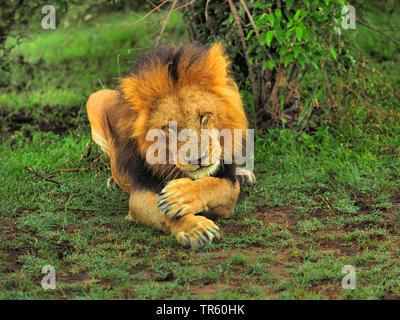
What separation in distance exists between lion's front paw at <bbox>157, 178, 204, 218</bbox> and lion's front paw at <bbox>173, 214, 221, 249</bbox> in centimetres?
7

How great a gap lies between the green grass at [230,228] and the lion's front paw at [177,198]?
20cm

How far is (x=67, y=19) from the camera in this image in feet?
30.1

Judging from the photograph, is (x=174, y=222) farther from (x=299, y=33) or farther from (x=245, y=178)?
(x=299, y=33)

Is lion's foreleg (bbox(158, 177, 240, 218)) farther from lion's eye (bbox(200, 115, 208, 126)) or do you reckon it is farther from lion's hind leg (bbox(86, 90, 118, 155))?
lion's hind leg (bbox(86, 90, 118, 155))

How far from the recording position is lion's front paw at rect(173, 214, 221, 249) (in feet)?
13.1

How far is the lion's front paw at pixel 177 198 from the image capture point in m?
4.10

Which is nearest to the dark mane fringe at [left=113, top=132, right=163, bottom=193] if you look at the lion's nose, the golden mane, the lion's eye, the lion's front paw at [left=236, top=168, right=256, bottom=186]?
the golden mane

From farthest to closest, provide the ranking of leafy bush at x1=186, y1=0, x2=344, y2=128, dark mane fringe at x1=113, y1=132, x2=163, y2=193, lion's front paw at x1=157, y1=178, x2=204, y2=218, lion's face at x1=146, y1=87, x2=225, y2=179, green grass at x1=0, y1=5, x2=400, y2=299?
leafy bush at x1=186, y1=0, x2=344, y2=128, dark mane fringe at x1=113, y1=132, x2=163, y2=193, lion's front paw at x1=157, y1=178, x2=204, y2=218, lion's face at x1=146, y1=87, x2=225, y2=179, green grass at x1=0, y1=5, x2=400, y2=299

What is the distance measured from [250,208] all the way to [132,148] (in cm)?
113

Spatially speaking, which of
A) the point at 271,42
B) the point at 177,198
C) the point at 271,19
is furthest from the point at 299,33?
the point at 177,198

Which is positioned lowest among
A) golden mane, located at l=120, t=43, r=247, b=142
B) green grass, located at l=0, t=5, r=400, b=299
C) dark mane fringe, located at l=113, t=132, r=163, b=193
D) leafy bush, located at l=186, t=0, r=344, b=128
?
green grass, located at l=0, t=5, r=400, b=299

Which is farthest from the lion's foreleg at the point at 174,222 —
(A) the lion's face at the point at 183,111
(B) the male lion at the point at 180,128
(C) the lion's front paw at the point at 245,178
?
(C) the lion's front paw at the point at 245,178

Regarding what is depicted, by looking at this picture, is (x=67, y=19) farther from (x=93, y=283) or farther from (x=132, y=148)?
(x=93, y=283)

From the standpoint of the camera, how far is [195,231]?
402 cm
